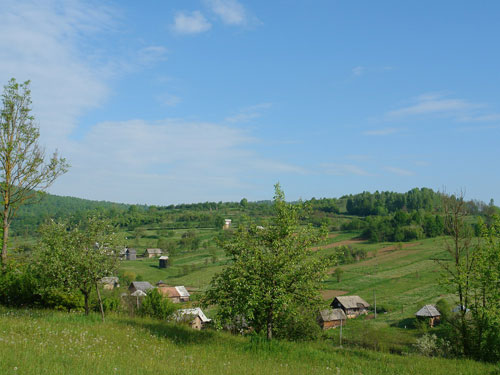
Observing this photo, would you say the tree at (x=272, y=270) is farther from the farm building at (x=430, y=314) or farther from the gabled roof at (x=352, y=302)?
the gabled roof at (x=352, y=302)

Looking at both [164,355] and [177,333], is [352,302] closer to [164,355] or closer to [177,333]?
[177,333]

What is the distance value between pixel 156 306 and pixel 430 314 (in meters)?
57.0

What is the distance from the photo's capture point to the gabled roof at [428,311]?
6931 centimetres

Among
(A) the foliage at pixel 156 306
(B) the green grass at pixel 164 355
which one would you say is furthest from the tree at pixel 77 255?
(A) the foliage at pixel 156 306

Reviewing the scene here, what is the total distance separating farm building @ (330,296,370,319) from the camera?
82.8 meters

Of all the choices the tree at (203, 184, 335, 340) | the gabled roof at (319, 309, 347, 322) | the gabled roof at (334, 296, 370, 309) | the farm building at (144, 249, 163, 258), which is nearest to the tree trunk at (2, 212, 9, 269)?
the tree at (203, 184, 335, 340)

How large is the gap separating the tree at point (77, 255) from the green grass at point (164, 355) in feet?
9.39

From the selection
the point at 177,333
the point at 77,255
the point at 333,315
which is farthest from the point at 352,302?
the point at 77,255

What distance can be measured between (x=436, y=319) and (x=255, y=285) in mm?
67538

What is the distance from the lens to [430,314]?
69.1m

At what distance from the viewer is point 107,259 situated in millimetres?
21953

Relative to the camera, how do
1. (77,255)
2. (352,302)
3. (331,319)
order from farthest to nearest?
(352,302)
(331,319)
(77,255)

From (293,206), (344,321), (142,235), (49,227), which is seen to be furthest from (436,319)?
(142,235)

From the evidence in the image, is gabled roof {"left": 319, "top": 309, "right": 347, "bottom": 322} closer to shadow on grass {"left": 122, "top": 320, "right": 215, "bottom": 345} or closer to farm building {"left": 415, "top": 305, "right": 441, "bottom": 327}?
farm building {"left": 415, "top": 305, "right": 441, "bottom": 327}
